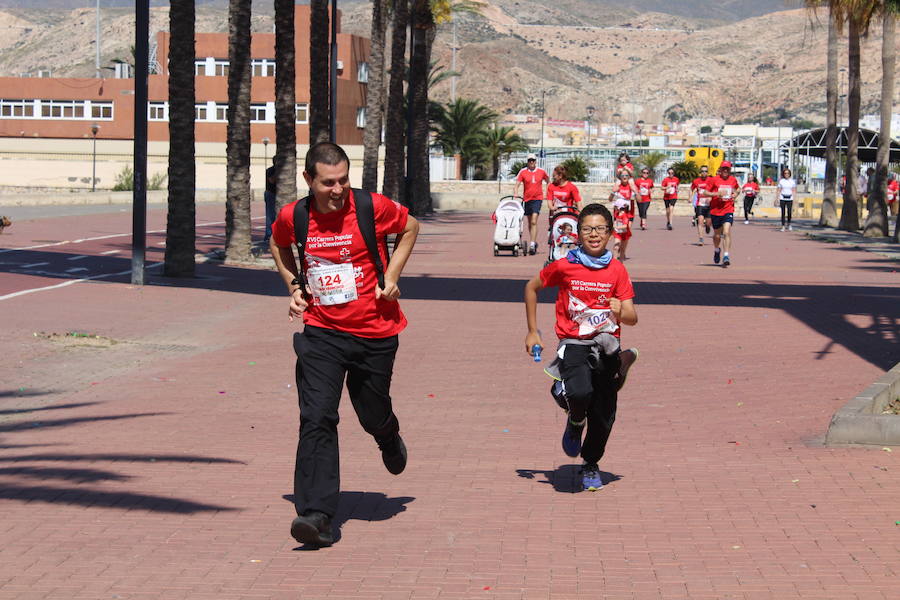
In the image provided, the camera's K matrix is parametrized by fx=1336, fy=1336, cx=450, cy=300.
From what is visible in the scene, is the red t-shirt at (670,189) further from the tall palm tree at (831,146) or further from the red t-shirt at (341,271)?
the red t-shirt at (341,271)

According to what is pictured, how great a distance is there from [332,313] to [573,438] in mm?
1751

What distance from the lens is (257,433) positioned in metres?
8.71

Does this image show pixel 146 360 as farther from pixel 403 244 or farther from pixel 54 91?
pixel 54 91

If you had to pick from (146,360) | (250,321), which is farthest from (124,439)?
(250,321)

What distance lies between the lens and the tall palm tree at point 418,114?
1773 inches

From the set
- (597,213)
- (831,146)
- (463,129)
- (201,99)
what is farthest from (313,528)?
(201,99)

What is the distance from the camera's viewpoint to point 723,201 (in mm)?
22734

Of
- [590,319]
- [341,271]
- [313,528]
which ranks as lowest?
[313,528]

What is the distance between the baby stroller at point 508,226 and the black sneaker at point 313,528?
19297 millimetres

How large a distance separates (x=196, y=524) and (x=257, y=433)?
2.38 m

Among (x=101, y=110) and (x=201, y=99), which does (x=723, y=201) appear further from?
(x=101, y=110)

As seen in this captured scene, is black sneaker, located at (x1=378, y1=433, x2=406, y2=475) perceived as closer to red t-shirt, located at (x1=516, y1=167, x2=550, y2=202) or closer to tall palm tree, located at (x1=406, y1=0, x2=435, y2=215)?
red t-shirt, located at (x1=516, y1=167, x2=550, y2=202)

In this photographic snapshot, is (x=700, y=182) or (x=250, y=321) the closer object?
(x=250, y=321)

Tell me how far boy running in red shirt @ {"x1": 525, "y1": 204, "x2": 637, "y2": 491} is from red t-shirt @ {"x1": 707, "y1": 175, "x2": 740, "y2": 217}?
1604 cm
